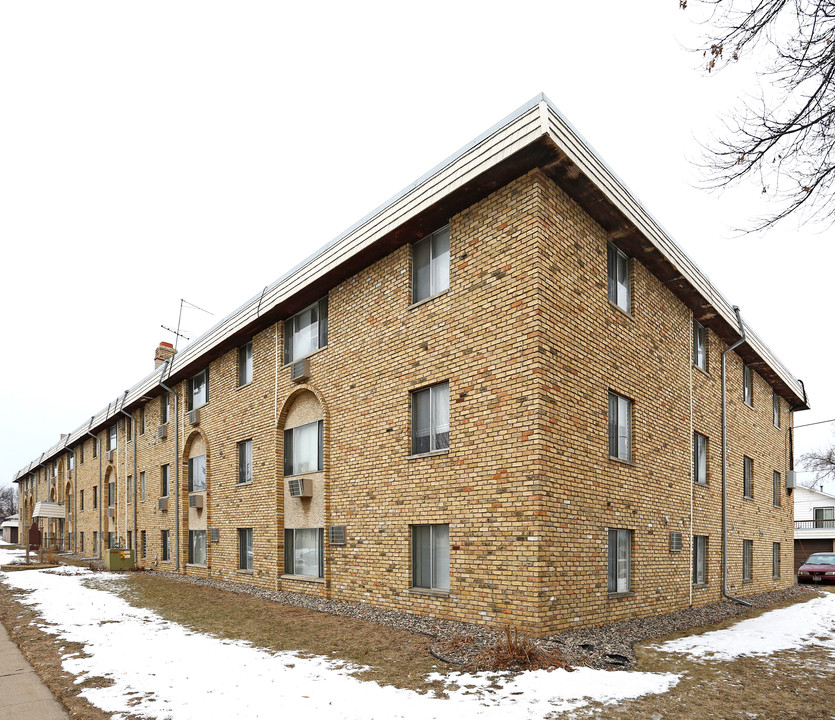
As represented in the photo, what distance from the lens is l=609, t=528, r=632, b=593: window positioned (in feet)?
36.3

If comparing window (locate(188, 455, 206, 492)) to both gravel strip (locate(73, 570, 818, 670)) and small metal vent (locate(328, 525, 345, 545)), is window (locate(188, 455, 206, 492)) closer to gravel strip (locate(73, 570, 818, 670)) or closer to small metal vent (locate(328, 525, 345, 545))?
gravel strip (locate(73, 570, 818, 670))

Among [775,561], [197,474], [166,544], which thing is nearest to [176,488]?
[197,474]

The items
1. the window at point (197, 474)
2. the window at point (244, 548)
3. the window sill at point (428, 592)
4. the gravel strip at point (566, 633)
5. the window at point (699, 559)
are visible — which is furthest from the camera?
the window at point (197, 474)

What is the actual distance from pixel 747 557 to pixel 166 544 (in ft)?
64.2

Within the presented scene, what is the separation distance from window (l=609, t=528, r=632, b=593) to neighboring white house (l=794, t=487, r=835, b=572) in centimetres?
2835

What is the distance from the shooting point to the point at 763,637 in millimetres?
10297

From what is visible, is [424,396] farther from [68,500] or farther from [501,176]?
[68,500]

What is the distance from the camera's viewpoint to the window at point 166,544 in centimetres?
2309

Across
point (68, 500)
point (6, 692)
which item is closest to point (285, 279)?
point (6, 692)

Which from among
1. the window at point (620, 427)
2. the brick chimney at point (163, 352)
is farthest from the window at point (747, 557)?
the brick chimney at point (163, 352)

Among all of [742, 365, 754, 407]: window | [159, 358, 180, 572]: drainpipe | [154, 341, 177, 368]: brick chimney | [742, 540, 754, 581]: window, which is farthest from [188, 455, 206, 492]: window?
[742, 365, 754, 407]: window

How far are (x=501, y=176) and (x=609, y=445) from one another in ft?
16.6

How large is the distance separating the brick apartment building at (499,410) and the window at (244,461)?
0.26 ft

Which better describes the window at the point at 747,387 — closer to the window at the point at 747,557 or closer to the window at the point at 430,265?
the window at the point at 747,557
